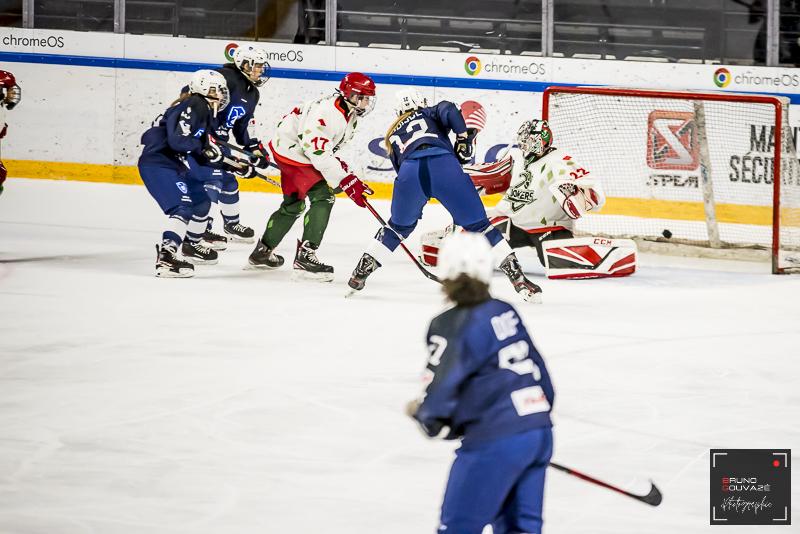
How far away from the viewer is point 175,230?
249 inches

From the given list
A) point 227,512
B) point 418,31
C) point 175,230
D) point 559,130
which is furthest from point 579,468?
point 418,31

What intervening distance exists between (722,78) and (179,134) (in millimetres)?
4881

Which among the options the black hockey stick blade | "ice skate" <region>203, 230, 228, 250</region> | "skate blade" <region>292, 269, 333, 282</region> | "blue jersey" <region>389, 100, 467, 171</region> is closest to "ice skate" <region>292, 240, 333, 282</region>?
"skate blade" <region>292, 269, 333, 282</region>

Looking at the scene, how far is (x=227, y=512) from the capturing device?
9.97 feet

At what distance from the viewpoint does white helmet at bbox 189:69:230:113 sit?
640 cm

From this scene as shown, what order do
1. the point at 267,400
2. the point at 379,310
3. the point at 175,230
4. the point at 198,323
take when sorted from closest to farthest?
the point at 267,400 → the point at 198,323 → the point at 379,310 → the point at 175,230

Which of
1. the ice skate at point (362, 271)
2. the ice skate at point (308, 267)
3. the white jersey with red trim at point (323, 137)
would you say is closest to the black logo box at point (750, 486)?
the ice skate at point (362, 271)

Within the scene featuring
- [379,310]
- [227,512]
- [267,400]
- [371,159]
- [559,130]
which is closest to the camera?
[227,512]

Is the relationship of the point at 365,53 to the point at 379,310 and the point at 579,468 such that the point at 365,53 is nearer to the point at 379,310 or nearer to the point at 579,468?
the point at 379,310

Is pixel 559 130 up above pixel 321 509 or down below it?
above

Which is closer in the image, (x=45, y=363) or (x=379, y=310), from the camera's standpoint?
(x=45, y=363)

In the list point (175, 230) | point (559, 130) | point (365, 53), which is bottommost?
point (175, 230)

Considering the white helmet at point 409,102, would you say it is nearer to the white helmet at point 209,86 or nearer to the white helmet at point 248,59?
the white helmet at point 209,86

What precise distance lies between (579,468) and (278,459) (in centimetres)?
84
